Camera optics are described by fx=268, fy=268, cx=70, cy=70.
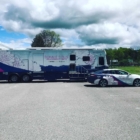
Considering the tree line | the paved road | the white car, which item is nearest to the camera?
the paved road

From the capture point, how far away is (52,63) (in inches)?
1051

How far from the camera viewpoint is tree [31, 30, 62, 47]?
301ft

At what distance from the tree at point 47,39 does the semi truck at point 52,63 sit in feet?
214

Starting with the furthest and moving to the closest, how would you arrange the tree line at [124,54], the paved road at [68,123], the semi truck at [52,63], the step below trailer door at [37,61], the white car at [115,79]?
the tree line at [124,54], the step below trailer door at [37,61], the semi truck at [52,63], the white car at [115,79], the paved road at [68,123]

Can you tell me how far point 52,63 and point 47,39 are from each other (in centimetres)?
6733

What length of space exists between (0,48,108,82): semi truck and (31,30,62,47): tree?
214 feet

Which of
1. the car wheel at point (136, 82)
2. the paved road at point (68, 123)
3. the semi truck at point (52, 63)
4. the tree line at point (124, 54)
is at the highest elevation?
the tree line at point (124, 54)

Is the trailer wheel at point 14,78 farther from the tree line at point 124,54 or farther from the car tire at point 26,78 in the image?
the tree line at point 124,54

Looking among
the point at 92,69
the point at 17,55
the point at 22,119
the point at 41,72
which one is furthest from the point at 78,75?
the point at 22,119

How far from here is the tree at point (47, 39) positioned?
91.8 m

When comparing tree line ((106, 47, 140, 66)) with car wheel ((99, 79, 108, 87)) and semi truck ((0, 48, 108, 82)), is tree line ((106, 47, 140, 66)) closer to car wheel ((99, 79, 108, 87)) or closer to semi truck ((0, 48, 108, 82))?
semi truck ((0, 48, 108, 82))

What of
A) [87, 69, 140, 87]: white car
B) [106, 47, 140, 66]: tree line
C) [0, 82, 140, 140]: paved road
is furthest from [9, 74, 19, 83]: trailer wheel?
[106, 47, 140, 66]: tree line

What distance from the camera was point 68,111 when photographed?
9219 millimetres

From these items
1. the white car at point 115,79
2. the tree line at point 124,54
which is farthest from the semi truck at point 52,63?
the tree line at point 124,54
